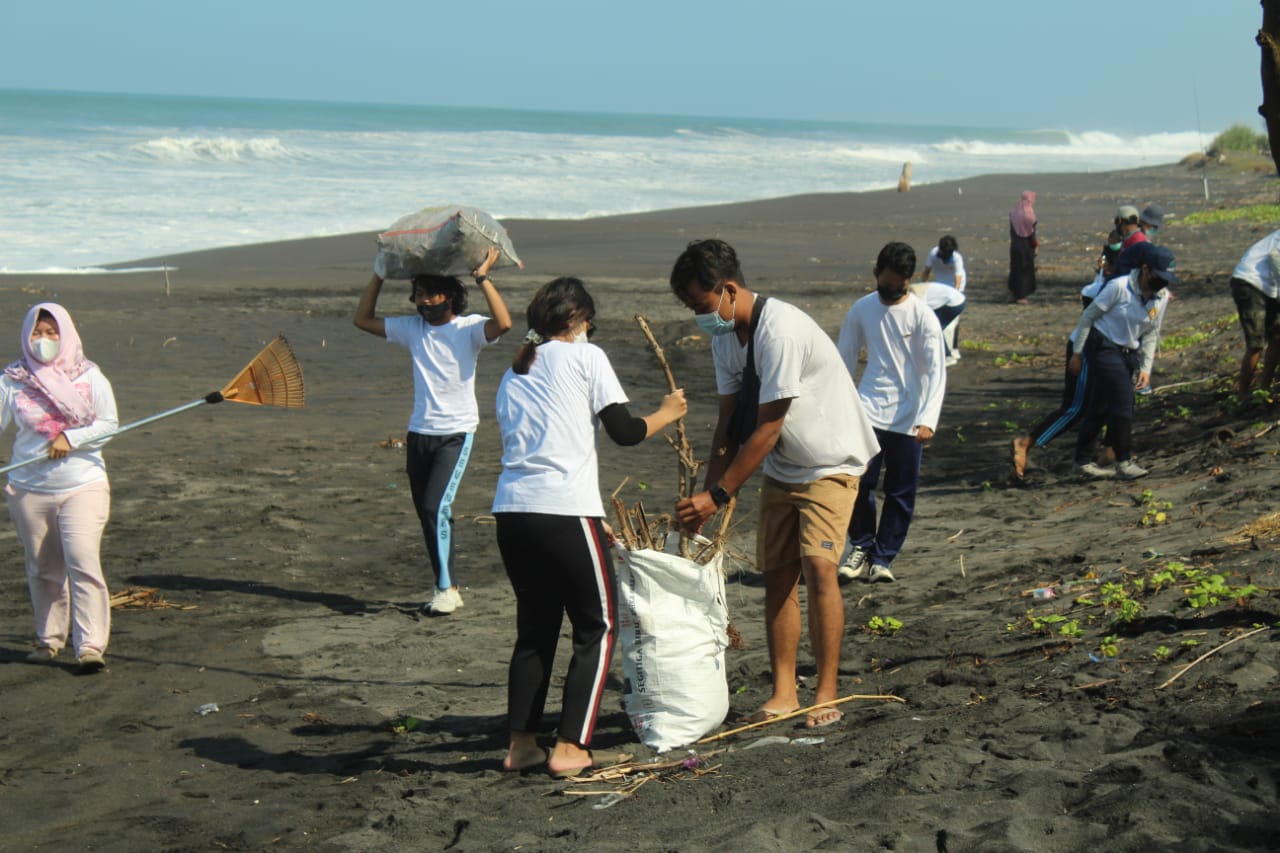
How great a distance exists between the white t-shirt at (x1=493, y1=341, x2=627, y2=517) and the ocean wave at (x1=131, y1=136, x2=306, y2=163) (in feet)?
141

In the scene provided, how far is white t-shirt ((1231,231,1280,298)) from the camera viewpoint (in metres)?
9.92

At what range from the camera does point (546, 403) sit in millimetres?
4848

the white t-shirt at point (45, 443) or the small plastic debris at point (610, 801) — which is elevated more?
the white t-shirt at point (45, 443)

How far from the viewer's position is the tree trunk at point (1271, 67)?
575cm

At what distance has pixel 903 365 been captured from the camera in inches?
292

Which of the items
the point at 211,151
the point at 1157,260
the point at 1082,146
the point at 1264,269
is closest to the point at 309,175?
the point at 211,151

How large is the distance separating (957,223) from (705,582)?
1177 inches

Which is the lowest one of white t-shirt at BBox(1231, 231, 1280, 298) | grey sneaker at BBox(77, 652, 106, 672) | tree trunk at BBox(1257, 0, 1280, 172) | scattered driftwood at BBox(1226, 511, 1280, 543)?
grey sneaker at BBox(77, 652, 106, 672)

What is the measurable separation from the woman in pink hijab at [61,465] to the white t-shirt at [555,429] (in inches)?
103

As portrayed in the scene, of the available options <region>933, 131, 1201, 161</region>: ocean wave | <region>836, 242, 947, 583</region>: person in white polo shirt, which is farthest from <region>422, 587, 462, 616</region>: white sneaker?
<region>933, 131, 1201, 161</region>: ocean wave

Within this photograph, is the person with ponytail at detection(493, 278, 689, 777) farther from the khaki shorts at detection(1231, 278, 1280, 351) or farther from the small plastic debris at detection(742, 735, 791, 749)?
the khaki shorts at detection(1231, 278, 1280, 351)

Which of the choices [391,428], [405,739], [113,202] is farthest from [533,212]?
[405,739]

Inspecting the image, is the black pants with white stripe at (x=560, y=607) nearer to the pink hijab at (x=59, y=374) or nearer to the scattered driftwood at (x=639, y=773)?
the scattered driftwood at (x=639, y=773)

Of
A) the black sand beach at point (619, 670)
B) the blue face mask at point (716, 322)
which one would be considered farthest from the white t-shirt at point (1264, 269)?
the blue face mask at point (716, 322)
